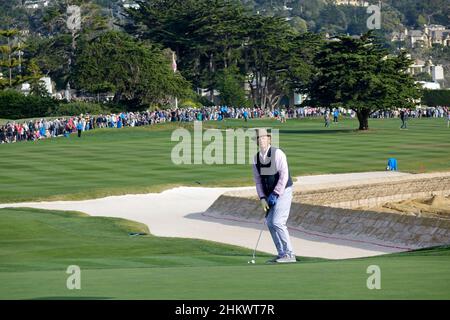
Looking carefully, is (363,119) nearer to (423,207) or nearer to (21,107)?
(21,107)

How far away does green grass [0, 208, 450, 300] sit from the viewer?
42.3ft

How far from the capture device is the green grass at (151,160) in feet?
159

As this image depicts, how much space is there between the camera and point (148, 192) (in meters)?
45.4

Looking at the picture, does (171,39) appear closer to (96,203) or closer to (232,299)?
(96,203)

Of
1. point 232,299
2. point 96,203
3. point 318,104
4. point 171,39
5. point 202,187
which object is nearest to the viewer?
point 232,299

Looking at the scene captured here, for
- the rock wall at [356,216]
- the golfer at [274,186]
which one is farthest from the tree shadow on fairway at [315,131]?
the golfer at [274,186]

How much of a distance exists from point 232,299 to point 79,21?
151178 mm

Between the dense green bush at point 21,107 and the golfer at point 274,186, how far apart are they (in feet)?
328

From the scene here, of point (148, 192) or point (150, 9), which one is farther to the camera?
point (150, 9)

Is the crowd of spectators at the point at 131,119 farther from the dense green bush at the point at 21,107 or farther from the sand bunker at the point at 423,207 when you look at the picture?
the sand bunker at the point at 423,207

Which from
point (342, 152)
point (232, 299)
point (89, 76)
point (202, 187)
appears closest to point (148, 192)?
point (202, 187)

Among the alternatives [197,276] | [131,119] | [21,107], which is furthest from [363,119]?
[197,276]

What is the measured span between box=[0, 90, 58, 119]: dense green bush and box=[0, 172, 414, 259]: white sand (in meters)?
70.6

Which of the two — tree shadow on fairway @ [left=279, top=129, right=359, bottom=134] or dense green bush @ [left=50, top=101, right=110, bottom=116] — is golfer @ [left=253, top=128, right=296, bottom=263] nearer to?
tree shadow on fairway @ [left=279, top=129, right=359, bottom=134]
